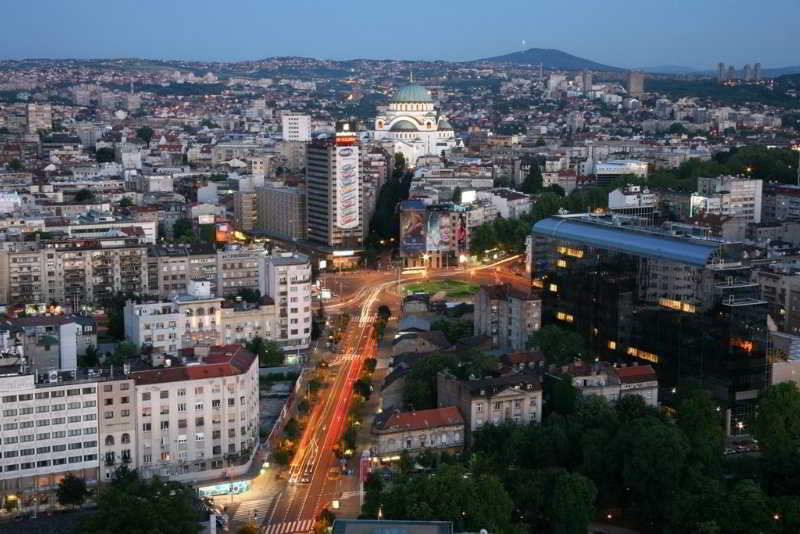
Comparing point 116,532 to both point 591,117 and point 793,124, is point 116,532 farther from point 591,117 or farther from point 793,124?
point 591,117

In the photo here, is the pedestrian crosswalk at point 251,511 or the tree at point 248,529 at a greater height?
the tree at point 248,529

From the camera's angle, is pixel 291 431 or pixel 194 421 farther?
pixel 291 431

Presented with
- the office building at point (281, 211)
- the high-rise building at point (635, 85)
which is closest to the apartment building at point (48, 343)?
the office building at point (281, 211)

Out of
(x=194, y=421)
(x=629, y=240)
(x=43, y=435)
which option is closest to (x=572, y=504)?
(x=194, y=421)

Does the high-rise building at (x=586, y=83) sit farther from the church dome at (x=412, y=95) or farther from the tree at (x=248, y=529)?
the tree at (x=248, y=529)

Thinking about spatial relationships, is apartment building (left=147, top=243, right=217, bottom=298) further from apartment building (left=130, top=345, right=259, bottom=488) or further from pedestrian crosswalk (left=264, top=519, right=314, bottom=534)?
pedestrian crosswalk (left=264, top=519, right=314, bottom=534)

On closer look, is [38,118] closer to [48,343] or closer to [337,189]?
[337,189]

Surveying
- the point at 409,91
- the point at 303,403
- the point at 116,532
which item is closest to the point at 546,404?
the point at 303,403
